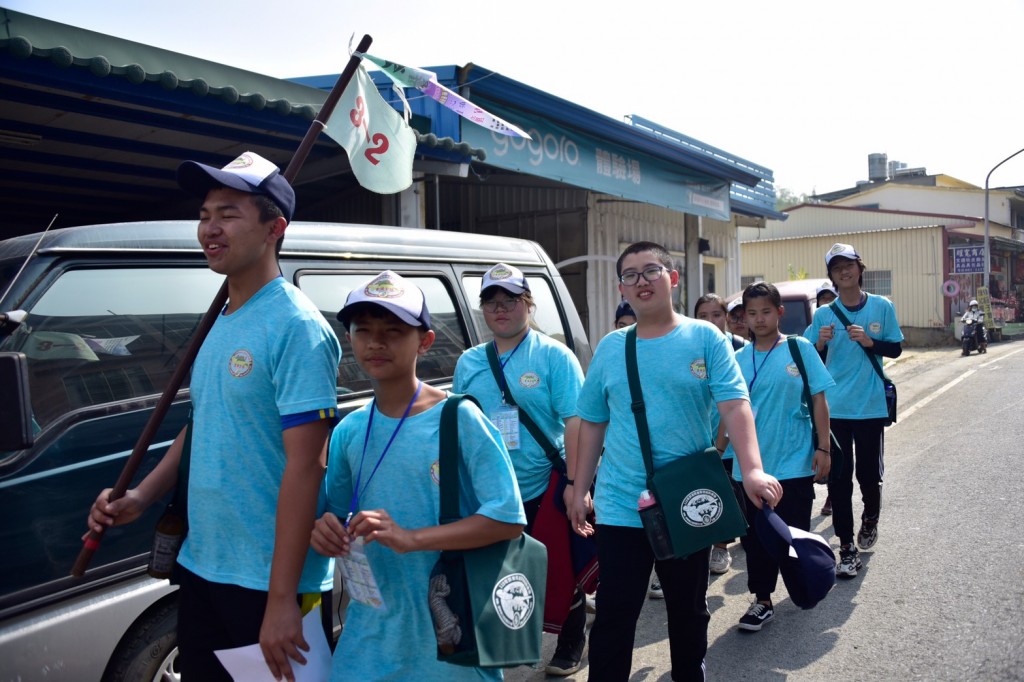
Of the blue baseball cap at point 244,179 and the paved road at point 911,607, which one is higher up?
the blue baseball cap at point 244,179

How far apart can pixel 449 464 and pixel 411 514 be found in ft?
0.58

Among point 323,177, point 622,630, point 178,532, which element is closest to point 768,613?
point 622,630

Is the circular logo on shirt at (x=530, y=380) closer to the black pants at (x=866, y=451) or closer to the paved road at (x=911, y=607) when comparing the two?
the paved road at (x=911, y=607)

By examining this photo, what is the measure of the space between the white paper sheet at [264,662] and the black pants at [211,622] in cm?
6

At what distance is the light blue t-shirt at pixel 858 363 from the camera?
576 cm

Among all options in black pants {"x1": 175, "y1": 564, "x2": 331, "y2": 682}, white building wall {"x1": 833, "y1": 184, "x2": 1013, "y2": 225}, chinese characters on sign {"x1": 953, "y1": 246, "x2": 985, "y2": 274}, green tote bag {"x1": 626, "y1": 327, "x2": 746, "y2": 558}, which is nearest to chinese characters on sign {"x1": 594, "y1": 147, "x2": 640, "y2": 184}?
green tote bag {"x1": 626, "y1": 327, "x2": 746, "y2": 558}

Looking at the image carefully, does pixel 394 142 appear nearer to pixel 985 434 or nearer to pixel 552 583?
pixel 552 583

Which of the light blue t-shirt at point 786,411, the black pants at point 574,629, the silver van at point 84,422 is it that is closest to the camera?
the silver van at point 84,422

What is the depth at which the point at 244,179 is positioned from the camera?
2195 millimetres

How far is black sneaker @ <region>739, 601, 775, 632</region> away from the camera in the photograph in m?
4.55

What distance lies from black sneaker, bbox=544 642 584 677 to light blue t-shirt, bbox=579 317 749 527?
1.15m

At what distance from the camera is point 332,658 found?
88.0 inches

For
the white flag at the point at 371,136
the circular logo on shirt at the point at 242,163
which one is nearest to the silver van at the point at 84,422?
the circular logo on shirt at the point at 242,163

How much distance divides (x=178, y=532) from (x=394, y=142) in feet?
5.14
